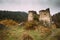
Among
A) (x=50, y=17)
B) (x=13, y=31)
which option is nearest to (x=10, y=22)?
(x=13, y=31)

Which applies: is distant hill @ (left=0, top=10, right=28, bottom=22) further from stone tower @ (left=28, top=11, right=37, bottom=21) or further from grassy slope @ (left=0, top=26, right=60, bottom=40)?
grassy slope @ (left=0, top=26, right=60, bottom=40)

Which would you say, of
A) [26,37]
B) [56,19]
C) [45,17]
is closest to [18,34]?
[26,37]

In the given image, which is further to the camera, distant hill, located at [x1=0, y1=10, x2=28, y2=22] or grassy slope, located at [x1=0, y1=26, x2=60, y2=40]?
distant hill, located at [x1=0, y1=10, x2=28, y2=22]

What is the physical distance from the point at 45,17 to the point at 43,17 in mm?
36

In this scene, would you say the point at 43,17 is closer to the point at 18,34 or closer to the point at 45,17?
the point at 45,17

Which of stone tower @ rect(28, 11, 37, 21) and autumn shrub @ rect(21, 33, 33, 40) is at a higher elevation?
stone tower @ rect(28, 11, 37, 21)

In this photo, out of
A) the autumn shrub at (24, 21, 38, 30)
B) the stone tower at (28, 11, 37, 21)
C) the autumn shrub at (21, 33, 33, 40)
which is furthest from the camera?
the stone tower at (28, 11, 37, 21)

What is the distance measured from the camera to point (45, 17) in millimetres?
3412

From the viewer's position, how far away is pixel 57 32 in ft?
10.6

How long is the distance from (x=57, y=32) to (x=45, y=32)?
19cm

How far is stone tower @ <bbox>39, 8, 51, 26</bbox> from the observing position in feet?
11.1

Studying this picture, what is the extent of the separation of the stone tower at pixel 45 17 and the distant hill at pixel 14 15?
278 mm

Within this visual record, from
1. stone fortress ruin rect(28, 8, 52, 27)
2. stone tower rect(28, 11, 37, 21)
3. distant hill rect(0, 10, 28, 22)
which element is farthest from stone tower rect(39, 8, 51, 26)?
distant hill rect(0, 10, 28, 22)

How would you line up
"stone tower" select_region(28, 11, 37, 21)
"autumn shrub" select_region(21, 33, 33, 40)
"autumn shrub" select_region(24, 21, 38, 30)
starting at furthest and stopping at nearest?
"stone tower" select_region(28, 11, 37, 21) < "autumn shrub" select_region(24, 21, 38, 30) < "autumn shrub" select_region(21, 33, 33, 40)
